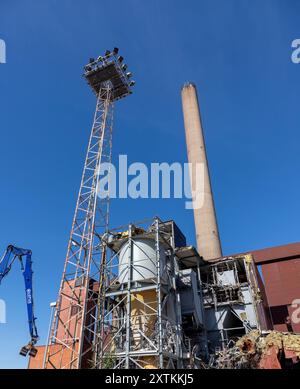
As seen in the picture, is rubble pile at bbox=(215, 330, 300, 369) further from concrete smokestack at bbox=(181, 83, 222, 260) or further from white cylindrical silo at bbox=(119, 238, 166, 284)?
concrete smokestack at bbox=(181, 83, 222, 260)

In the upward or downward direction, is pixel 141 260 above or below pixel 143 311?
above

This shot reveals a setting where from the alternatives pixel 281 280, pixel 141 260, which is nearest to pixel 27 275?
pixel 141 260

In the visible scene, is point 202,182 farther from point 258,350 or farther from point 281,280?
point 258,350

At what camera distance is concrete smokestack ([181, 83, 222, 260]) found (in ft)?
126

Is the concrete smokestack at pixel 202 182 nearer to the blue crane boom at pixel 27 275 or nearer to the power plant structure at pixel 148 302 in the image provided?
the power plant structure at pixel 148 302

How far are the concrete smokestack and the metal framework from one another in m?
16.3

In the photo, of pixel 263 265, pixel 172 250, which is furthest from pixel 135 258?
pixel 263 265

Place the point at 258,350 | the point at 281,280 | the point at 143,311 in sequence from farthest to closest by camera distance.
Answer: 1. the point at 281,280
2. the point at 143,311
3. the point at 258,350

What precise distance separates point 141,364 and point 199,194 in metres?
27.1

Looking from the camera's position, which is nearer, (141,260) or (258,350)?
(258,350)

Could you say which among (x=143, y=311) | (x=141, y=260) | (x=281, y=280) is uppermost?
(x=281, y=280)

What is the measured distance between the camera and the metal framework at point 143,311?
58.0ft

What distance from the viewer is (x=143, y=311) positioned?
19609mm

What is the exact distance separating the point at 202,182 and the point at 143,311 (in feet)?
85.0
